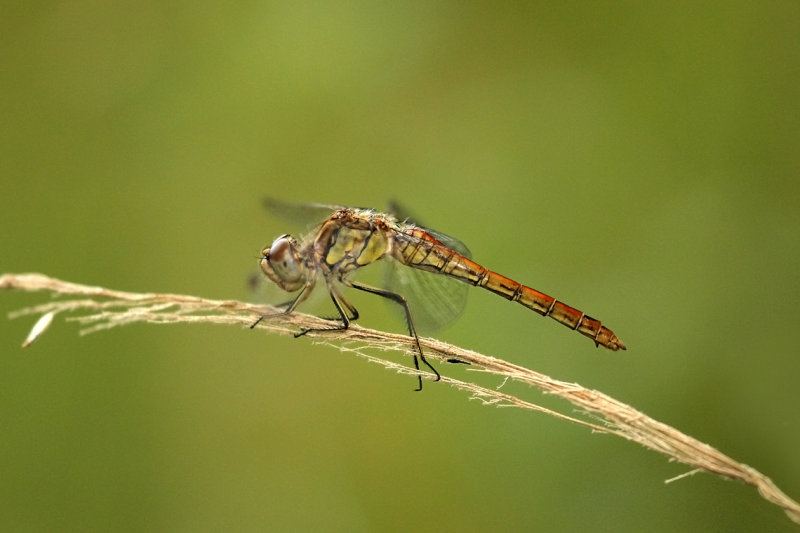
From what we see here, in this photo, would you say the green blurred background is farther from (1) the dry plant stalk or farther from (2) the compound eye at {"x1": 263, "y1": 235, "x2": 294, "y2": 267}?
(1) the dry plant stalk

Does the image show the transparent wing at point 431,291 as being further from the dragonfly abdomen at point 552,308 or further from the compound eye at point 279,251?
the compound eye at point 279,251

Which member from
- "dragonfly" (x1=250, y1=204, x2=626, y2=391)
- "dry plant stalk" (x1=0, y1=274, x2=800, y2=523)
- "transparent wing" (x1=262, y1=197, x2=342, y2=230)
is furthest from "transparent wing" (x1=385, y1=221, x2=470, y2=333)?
"dry plant stalk" (x1=0, y1=274, x2=800, y2=523)

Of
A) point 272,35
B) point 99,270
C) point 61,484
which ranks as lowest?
point 61,484

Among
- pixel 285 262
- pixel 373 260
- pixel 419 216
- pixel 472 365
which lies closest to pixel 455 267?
pixel 373 260

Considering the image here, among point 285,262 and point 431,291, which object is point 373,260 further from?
point 285,262

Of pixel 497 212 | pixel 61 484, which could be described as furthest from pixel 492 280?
pixel 61 484

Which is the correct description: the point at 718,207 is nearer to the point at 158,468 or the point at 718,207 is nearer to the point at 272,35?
the point at 272,35
